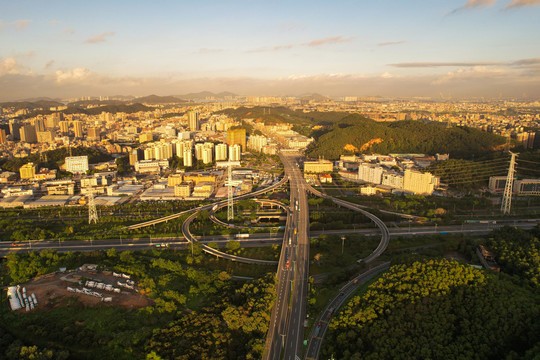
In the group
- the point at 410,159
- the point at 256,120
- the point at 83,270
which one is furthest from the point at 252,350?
the point at 256,120

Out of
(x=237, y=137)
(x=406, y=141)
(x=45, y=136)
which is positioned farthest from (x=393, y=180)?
(x=45, y=136)

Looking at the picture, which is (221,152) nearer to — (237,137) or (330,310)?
(237,137)

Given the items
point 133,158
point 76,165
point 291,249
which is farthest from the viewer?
point 133,158

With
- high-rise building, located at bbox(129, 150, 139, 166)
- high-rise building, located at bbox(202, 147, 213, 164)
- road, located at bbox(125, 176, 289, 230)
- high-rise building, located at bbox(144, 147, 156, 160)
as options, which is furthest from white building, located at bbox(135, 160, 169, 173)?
road, located at bbox(125, 176, 289, 230)

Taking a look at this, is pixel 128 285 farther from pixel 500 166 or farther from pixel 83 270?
pixel 500 166

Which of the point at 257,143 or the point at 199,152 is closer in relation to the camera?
the point at 199,152

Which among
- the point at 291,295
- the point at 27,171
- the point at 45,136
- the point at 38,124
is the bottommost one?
the point at 291,295

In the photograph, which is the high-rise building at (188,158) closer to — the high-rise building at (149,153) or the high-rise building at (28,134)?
the high-rise building at (149,153)
